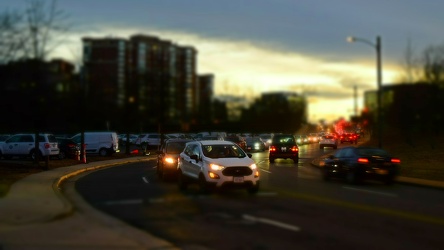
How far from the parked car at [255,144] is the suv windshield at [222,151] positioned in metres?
46.3

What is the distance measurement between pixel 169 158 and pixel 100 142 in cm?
2501

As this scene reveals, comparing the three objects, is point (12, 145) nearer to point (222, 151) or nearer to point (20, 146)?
point (20, 146)

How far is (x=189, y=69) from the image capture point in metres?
95.4

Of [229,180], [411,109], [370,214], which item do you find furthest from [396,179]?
[411,109]

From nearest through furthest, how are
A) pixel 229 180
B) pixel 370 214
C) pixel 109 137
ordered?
pixel 370 214 < pixel 229 180 < pixel 109 137

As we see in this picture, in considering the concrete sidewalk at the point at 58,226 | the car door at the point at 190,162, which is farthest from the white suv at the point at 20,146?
the concrete sidewalk at the point at 58,226

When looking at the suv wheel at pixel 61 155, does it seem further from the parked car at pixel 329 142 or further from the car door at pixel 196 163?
the parked car at pixel 329 142

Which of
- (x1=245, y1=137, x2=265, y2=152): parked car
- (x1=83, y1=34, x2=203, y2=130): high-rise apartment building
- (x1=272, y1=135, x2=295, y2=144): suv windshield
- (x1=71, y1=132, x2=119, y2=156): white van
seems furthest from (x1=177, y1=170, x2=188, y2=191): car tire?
(x1=245, y1=137, x2=265, y2=152): parked car

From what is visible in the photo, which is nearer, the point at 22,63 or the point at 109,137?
the point at 22,63

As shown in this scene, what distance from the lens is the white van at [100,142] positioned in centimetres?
4978

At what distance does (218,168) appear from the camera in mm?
20562

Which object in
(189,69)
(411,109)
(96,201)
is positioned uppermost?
(189,69)

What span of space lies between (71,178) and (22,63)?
823cm

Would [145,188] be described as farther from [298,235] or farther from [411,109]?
[411,109]
